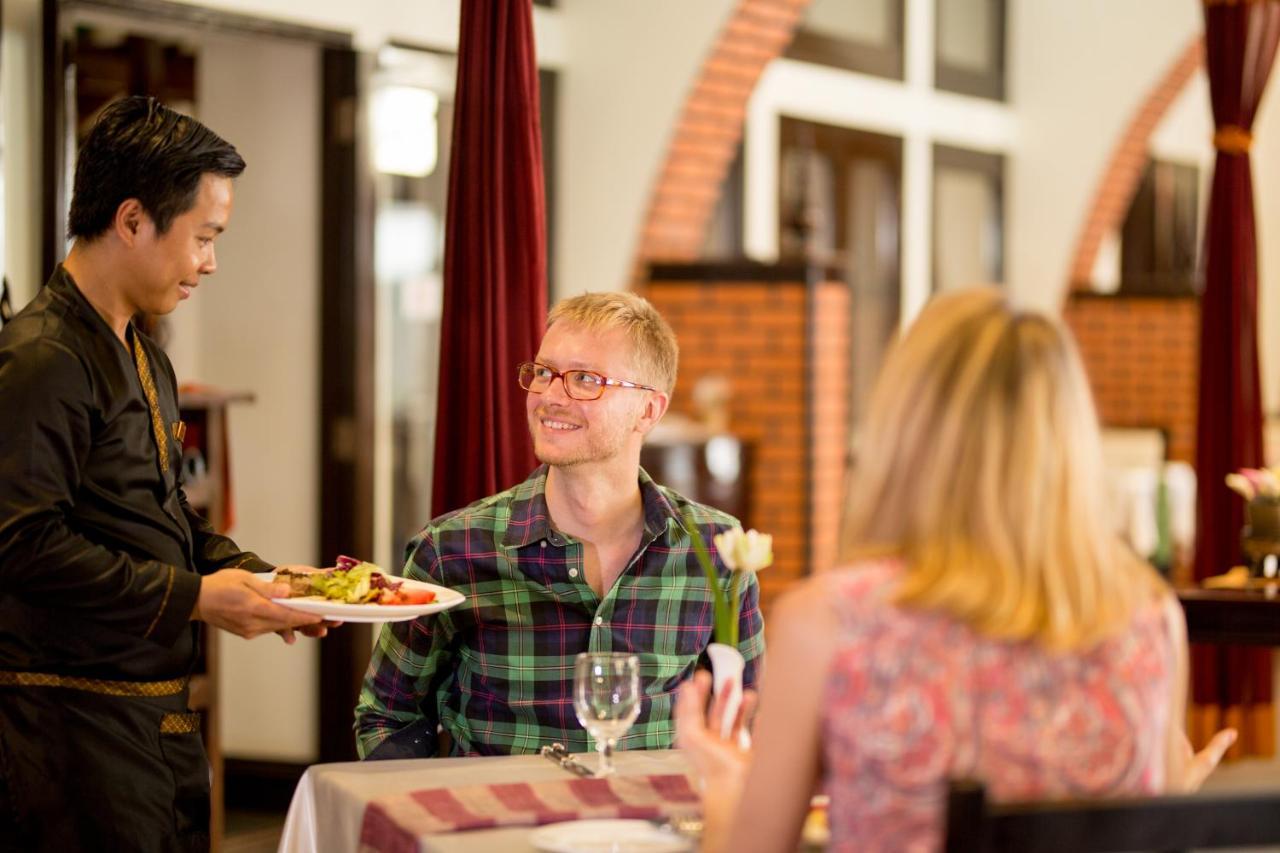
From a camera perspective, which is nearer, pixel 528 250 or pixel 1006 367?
pixel 1006 367

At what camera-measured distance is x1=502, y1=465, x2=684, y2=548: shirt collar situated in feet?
9.04

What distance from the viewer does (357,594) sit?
2521 millimetres

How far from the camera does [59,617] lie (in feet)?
8.21

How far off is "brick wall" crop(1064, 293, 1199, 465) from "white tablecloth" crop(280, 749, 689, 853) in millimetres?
9395

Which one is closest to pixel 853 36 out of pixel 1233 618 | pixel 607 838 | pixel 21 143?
pixel 1233 618

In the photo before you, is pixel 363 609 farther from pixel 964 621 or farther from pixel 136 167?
pixel 964 621

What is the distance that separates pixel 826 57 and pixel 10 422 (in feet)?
25.0

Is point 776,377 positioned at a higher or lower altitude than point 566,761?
higher

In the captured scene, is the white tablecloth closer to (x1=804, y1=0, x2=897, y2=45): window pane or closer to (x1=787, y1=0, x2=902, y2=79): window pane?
(x1=787, y1=0, x2=902, y2=79): window pane

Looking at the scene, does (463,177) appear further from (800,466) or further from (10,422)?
(800,466)

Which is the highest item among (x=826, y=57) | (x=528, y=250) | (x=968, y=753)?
(x=826, y=57)

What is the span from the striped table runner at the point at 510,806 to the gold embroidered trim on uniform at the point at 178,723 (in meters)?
0.53

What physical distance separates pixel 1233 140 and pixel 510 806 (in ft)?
13.9

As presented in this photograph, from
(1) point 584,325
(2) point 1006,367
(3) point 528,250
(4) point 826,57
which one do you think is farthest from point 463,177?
(4) point 826,57
